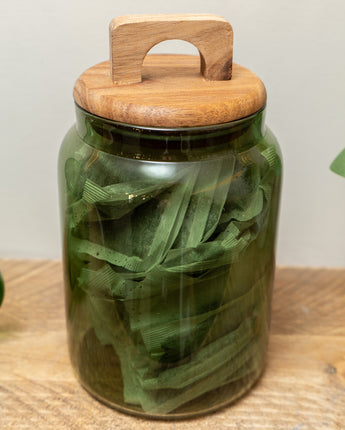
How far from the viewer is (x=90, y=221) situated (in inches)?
24.1

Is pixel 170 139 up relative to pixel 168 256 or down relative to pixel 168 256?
up

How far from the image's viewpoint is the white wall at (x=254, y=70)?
0.83 m

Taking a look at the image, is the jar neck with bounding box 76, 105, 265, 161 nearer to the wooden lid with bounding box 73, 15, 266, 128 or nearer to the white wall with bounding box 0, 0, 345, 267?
the wooden lid with bounding box 73, 15, 266, 128

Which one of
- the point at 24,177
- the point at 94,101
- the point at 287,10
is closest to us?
the point at 94,101

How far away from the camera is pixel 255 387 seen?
2.39 ft

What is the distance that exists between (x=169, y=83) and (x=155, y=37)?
4 centimetres

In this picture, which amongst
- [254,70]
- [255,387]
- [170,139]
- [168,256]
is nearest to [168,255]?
[168,256]

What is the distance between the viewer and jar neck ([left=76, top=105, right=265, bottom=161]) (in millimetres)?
563

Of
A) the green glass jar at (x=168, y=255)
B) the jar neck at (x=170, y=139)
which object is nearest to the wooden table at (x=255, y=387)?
the green glass jar at (x=168, y=255)

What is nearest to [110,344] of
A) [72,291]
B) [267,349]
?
[72,291]

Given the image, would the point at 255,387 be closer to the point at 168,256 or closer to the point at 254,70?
the point at 168,256

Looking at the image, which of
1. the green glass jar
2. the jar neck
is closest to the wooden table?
the green glass jar

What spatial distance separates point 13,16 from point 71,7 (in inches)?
3.1

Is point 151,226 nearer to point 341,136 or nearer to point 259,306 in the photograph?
point 259,306
